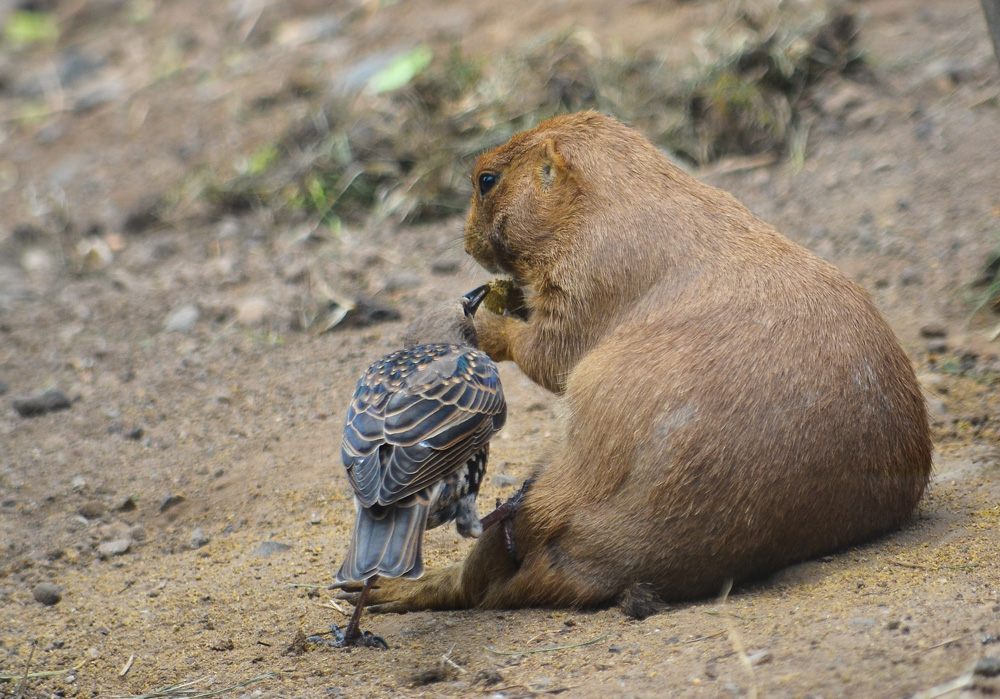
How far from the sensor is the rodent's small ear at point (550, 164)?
4.33 metres

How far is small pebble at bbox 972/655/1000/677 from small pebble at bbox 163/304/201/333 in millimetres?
5292

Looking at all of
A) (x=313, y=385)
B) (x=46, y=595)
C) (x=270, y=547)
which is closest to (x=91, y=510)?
(x=46, y=595)

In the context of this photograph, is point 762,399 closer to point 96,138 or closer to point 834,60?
point 834,60

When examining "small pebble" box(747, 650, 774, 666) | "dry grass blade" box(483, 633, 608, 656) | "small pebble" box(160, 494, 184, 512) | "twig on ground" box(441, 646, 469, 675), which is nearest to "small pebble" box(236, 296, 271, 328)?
"small pebble" box(160, 494, 184, 512)

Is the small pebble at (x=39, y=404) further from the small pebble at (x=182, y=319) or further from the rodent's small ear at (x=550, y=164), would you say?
the rodent's small ear at (x=550, y=164)

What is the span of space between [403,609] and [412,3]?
25.1 feet

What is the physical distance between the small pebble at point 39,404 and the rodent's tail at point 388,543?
3.06 metres

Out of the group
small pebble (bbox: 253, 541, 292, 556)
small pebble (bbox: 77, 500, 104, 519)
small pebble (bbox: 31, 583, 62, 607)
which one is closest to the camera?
small pebble (bbox: 31, 583, 62, 607)

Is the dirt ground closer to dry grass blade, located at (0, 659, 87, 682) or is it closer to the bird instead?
dry grass blade, located at (0, 659, 87, 682)

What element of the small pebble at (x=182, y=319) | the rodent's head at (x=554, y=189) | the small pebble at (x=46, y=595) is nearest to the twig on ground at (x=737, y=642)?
the rodent's head at (x=554, y=189)

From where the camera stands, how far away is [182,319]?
22.4 feet

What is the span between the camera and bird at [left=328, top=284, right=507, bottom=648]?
3490 mm

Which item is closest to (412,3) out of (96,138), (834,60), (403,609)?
(96,138)

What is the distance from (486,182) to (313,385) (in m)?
1.90
